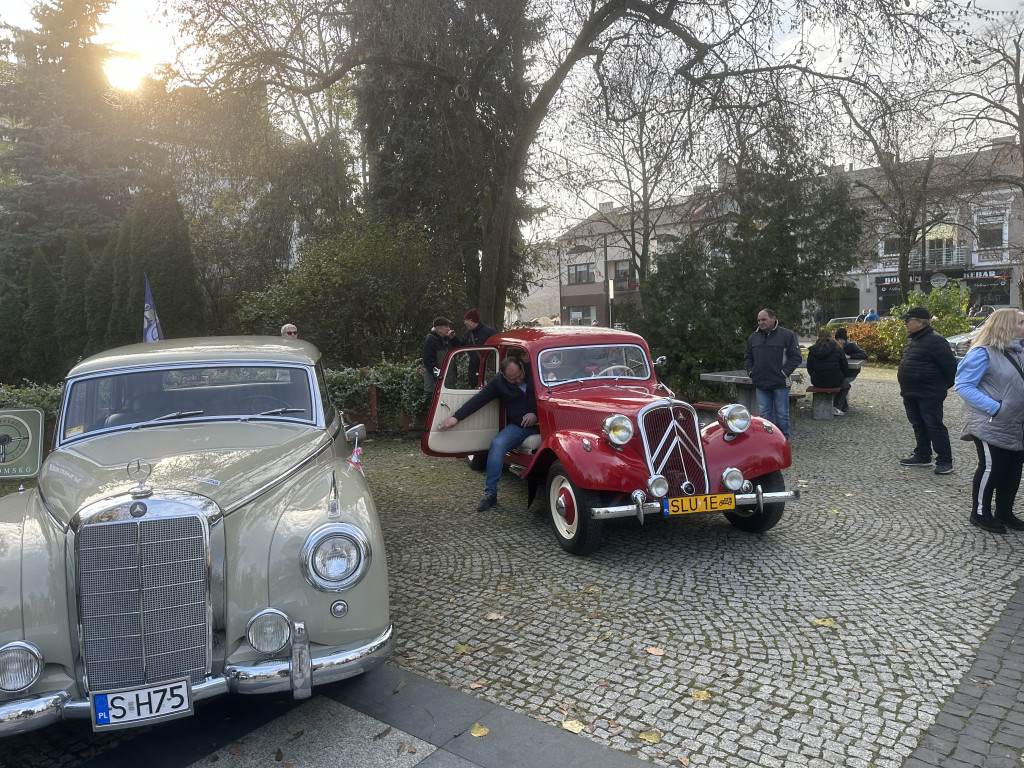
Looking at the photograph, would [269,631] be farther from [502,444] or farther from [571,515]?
[502,444]

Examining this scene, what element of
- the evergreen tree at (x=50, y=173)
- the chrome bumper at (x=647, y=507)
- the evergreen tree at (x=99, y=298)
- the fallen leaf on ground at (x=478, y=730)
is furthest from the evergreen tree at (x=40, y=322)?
the fallen leaf on ground at (x=478, y=730)

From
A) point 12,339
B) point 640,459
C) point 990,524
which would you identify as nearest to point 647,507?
point 640,459

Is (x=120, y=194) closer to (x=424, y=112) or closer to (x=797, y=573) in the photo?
(x=424, y=112)

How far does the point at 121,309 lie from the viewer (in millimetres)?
17047

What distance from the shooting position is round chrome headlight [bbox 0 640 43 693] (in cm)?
271

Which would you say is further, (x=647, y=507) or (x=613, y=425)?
(x=613, y=425)

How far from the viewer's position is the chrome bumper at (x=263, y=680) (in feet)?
8.67

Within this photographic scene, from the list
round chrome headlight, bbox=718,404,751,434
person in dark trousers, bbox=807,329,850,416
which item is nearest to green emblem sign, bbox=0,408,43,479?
round chrome headlight, bbox=718,404,751,434

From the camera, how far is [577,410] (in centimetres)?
587

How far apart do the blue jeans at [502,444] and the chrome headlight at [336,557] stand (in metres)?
3.41

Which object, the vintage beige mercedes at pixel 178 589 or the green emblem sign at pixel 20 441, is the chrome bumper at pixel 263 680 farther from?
the green emblem sign at pixel 20 441

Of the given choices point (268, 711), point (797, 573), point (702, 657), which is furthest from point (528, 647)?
point (797, 573)

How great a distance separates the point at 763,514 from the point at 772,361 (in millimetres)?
3820

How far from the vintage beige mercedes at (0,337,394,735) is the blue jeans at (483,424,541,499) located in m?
2.99
